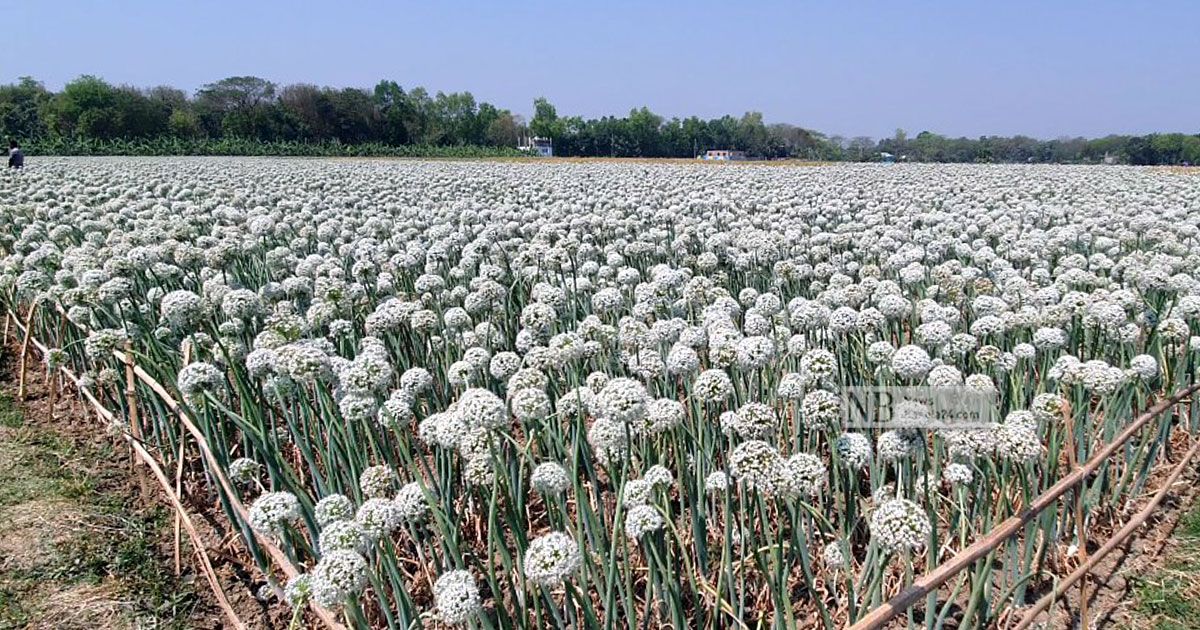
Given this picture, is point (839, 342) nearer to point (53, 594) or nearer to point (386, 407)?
point (386, 407)

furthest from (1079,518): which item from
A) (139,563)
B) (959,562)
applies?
(139,563)

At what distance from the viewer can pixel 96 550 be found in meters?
3.86

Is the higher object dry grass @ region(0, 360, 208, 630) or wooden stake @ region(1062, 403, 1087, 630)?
wooden stake @ region(1062, 403, 1087, 630)

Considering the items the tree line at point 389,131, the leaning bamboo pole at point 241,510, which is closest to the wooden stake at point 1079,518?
the leaning bamboo pole at point 241,510

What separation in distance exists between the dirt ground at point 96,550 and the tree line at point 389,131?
5658 centimetres

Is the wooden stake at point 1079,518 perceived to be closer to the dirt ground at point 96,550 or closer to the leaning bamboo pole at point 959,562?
the leaning bamboo pole at point 959,562

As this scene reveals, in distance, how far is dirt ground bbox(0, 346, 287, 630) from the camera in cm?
346

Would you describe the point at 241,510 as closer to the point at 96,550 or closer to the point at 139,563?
the point at 139,563

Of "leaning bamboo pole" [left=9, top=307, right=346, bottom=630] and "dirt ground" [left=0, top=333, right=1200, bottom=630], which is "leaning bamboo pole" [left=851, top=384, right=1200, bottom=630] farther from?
"leaning bamboo pole" [left=9, top=307, right=346, bottom=630]

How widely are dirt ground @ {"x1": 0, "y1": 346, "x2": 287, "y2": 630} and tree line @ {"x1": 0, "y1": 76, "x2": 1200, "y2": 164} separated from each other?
5658 centimetres

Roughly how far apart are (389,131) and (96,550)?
94.0m

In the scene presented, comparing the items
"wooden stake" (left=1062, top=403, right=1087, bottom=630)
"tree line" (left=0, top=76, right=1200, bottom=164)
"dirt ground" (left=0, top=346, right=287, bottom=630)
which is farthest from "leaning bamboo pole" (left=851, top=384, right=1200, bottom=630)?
"tree line" (left=0, top=76, right=1200, bottom=164)

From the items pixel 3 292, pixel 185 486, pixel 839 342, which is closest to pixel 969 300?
pixel 839 342

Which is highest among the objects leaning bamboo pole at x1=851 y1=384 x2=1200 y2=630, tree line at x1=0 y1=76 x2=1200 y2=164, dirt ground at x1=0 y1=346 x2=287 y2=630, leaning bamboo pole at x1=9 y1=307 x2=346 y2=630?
tree line at x1=0 y1=76 x2=1200 y2=164
